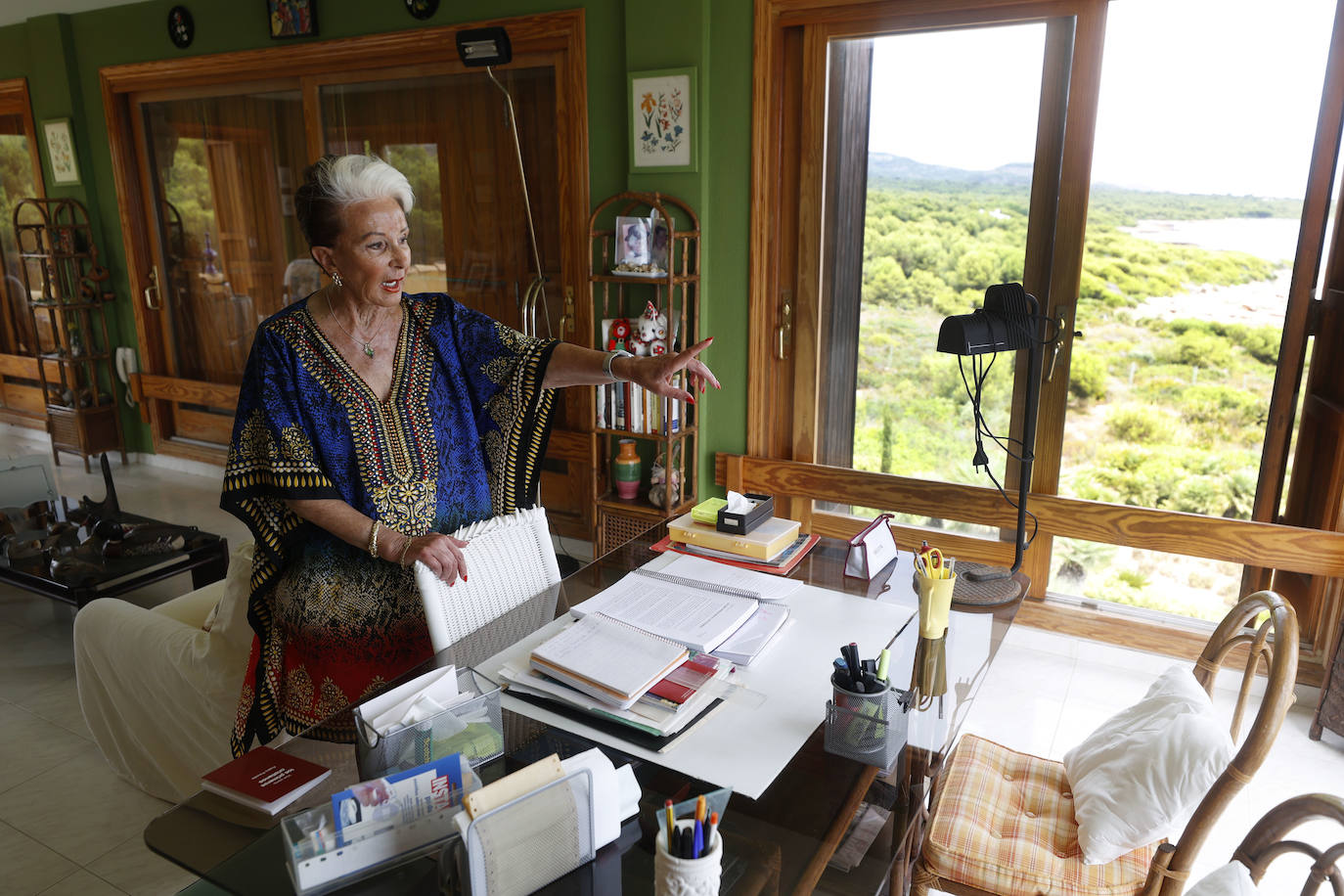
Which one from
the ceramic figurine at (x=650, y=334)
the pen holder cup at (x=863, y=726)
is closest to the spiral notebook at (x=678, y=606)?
the pen holder cup at (x=863, y=726)

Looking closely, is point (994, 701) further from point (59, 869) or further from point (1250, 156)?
point (59, 869)

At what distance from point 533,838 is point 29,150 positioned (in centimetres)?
670

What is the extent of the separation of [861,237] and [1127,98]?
0.96 metres

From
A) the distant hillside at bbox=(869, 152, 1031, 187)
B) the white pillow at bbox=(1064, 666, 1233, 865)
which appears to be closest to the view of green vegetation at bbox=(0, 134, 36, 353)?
the distant hillside at bbox=(869, 152, 1031, 187)

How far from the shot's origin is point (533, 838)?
40.7 inches

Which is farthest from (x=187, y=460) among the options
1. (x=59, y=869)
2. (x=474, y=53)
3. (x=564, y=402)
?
(x=59, y=869)

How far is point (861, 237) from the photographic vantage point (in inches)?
132

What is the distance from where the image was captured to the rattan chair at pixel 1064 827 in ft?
4.14

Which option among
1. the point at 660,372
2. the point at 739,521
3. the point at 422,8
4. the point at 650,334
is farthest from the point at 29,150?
the point at 739,521

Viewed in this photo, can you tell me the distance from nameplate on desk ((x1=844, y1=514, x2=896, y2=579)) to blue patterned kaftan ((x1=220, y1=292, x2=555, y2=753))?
81 cm

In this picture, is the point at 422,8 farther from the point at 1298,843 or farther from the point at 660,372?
the point at 1298,843

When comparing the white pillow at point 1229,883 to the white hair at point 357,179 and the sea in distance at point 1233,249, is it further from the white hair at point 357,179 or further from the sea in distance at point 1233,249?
the sea in distance at point 1233,249

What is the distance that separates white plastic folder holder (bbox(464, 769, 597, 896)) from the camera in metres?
1.00

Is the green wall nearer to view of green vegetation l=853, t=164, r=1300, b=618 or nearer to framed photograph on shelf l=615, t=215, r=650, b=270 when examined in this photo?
framed photograph on shelf l=615, t=215, r=650, b=270
